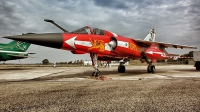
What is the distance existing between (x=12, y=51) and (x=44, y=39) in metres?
20.9

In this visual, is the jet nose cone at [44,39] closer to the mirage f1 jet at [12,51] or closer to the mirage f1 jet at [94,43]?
the mirage f1 jet at [94,43]

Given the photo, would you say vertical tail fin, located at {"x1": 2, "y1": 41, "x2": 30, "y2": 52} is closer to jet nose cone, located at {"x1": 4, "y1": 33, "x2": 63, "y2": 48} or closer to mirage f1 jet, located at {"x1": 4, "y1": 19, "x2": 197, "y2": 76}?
mirage f1 jet, located at {"x1": 4, "y1": 19, "x2": 197, "y2": 76}

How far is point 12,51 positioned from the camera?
2358 centimetres

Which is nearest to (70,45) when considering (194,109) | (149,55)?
(194,109)

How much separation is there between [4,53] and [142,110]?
24523 mm

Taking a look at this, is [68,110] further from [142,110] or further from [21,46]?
[21,46]

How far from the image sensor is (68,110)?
82.1 inches

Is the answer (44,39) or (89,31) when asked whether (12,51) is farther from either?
(44,39)

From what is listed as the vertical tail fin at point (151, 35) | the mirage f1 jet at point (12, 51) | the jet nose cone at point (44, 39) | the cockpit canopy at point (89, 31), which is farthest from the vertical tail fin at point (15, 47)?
the jet nose cone at point (44, 39)

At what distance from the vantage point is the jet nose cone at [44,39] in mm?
5592

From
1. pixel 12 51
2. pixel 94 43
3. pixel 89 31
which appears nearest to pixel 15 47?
pixel 12 51

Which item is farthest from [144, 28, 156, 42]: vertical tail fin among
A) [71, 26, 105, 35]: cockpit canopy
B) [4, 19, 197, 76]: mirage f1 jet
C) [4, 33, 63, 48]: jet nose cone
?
[4, 33, 63, 48]: jet nose cone

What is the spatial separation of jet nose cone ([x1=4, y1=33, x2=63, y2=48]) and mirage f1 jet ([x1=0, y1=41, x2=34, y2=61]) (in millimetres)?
19361

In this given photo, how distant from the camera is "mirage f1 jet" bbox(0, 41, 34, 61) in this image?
22227 mm
